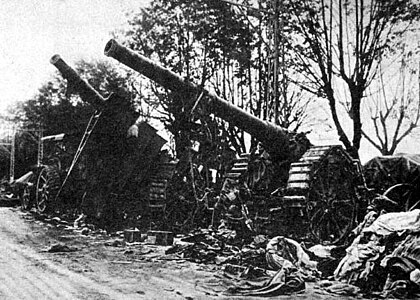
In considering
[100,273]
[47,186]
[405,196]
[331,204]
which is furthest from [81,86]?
[405,196]

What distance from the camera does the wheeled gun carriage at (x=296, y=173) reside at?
978 centimetres

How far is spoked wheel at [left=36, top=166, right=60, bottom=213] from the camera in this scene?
15.1 meters

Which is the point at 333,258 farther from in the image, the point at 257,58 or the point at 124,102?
the point at 257,58

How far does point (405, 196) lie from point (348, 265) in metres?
4.38

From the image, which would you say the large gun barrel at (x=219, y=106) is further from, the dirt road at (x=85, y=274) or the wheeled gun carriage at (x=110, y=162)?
the wheeled gun carriage at (x=110, y=162)

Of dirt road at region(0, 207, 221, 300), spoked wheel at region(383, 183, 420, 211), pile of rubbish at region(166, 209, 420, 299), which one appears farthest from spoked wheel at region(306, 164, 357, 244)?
dirt road at region(0, 207, 221, 300)

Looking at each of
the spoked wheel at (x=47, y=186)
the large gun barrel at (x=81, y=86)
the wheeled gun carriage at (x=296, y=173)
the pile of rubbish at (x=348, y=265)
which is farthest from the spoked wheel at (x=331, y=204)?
the spoked wheel at (x=47, y=186)

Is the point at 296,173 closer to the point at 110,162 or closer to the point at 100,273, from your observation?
the point at 100,273

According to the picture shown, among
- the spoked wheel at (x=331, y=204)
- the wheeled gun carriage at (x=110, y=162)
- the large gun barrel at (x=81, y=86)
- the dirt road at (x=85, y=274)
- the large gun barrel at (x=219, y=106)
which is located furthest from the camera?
the large gun barrel at (x=81, y=86)

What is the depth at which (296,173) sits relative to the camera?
1023 centimetres

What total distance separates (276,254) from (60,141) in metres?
10.2

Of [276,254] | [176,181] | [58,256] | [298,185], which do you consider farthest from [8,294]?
[176,181]

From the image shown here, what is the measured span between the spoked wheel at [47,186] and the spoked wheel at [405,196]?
31.0 feet

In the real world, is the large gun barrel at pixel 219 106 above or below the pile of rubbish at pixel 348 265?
above
